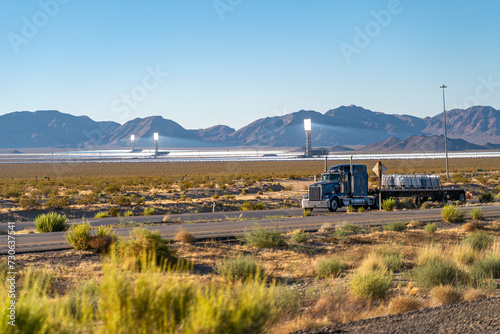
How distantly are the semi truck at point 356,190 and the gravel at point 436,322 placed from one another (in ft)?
70.6

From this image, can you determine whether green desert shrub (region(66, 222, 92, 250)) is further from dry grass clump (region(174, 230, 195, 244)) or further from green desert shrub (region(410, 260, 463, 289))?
green desert shrub (region(410, 260, 463, 289))

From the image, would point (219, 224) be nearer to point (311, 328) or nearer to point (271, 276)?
point (271, 276)

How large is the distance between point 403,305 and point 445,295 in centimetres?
118

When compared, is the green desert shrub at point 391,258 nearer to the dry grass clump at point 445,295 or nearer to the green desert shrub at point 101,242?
the dry grass clump at point 445,295

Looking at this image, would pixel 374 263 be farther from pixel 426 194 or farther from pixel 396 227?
pixel 426 194

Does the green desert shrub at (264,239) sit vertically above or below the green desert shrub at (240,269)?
below

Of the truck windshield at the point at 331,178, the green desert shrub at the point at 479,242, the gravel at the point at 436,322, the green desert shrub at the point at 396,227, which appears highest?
the truck windshield at the point at 331,178

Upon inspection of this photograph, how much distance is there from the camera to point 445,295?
409 inches

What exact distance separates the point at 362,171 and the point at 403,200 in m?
6.36

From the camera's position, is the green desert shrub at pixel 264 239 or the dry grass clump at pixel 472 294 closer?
the dry grass clump at pixel 472 294

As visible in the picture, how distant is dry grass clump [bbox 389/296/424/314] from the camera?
9719 mm

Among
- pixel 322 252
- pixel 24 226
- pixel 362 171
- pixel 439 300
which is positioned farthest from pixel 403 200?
pixel 439 300

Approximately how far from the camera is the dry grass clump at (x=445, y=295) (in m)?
10.3

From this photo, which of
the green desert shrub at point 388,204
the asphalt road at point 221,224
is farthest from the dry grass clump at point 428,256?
the green desert shrub at point 388,204
